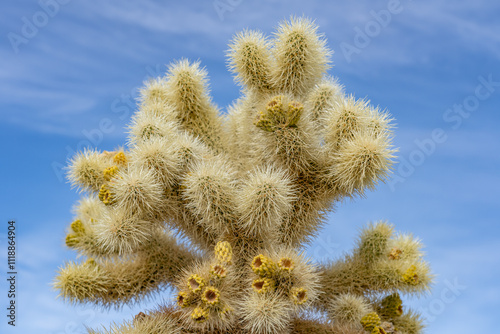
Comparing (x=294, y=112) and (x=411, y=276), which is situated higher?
(x=294, y=112)

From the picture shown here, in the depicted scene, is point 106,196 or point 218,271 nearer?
point 218,271

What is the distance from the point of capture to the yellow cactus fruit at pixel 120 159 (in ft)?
13.6

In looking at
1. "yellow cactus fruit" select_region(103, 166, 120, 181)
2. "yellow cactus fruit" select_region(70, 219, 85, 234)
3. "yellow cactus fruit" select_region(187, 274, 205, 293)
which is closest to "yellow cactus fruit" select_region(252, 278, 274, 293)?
"yellow cactus fruit" select_region(187, 274, 205, 293)

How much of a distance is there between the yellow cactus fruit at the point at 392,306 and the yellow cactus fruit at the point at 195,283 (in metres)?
1.98

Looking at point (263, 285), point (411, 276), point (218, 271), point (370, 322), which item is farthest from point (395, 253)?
point (218, 271)

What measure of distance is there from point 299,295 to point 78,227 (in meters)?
2.26

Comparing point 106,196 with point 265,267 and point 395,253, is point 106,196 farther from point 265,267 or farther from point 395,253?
point 395,253

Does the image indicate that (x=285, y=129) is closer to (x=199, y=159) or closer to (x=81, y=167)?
(x=199, y=159)

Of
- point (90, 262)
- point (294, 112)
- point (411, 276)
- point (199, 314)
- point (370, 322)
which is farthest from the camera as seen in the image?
point (411, 276)

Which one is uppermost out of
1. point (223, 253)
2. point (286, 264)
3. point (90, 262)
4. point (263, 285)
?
point (90, 262)

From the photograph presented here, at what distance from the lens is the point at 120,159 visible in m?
4.14

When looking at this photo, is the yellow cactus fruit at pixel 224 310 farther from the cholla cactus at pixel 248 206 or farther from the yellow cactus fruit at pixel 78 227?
the yellow cactus fruit at pixel 78 227

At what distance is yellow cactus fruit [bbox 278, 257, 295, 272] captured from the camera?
3258mm

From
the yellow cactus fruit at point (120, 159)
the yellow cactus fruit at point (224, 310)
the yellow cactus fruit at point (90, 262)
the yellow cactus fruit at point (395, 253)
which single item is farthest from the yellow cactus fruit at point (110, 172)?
the yellow cactus fruit at point (395, 253)
